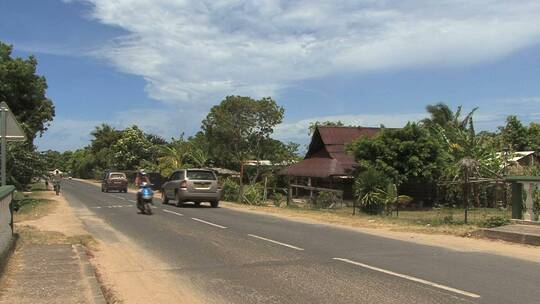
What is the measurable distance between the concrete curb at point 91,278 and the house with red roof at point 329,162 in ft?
80.1

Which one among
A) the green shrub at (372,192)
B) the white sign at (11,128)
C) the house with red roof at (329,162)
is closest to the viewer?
the white sign at (11,128)

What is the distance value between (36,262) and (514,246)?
9.56 m

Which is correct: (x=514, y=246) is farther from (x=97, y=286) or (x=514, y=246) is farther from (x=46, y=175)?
A: (x=46, y=175)

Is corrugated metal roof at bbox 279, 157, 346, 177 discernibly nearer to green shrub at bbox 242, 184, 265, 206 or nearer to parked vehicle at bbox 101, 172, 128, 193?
green shrub at bbox 242, 184, 265, 206

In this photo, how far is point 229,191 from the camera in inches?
1316

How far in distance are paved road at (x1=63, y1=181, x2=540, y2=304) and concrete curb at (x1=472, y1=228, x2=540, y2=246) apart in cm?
201

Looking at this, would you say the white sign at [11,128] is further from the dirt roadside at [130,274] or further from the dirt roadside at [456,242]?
the dirt roadside at [456,242]

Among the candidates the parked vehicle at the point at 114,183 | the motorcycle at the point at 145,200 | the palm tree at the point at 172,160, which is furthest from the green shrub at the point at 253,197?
the parked vehicle at the point at 114,183

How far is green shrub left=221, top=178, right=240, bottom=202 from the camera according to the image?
33081 millimetres

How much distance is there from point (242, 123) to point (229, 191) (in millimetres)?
10324

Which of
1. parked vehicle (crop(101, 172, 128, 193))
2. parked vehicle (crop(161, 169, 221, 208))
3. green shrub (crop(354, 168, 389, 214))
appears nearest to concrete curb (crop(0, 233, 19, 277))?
parked vehicle (crop(161, 169, 221, 208))

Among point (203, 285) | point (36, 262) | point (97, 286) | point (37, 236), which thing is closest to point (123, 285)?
point (97, 286)

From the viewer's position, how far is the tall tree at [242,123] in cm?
4181

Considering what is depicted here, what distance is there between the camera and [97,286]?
7.99 meters
